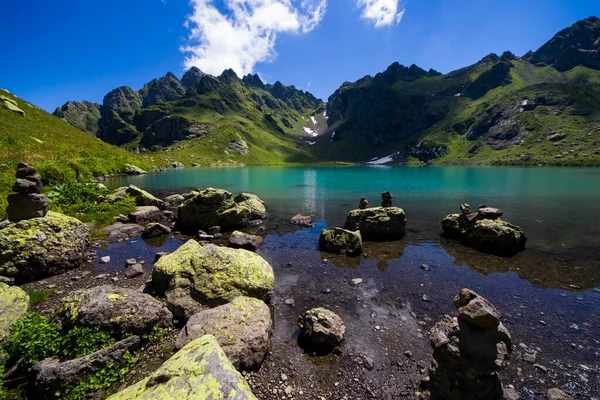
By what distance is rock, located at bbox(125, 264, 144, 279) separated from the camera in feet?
52.9

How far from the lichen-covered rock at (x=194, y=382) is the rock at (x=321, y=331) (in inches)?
215

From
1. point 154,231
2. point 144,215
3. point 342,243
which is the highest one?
point 144,215

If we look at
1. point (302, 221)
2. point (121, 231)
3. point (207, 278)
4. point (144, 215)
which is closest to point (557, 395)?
point (207, 278)

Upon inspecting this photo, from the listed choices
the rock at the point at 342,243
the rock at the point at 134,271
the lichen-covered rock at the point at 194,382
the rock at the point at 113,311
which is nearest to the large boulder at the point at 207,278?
the rock at the point at 113,311

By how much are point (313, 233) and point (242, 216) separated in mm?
8526

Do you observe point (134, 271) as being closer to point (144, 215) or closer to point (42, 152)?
point (144, 215)

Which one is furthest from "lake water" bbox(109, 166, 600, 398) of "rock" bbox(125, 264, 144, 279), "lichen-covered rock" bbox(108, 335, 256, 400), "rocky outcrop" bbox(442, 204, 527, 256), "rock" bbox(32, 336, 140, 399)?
"rock" bbox(32, 336, 140, 399)

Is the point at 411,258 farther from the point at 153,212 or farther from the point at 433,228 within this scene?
the point at 153,212

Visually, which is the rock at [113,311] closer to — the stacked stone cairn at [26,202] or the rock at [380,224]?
the stacked stone cairn at [26,202]

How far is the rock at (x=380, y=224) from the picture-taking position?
2567 centimetres

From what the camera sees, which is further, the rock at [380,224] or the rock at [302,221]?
the rock at [302,221]

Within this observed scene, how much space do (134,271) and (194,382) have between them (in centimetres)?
1402

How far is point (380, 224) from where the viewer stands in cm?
2569

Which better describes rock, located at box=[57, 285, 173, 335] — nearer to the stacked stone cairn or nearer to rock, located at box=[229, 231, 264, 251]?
the stacked stone cairn
